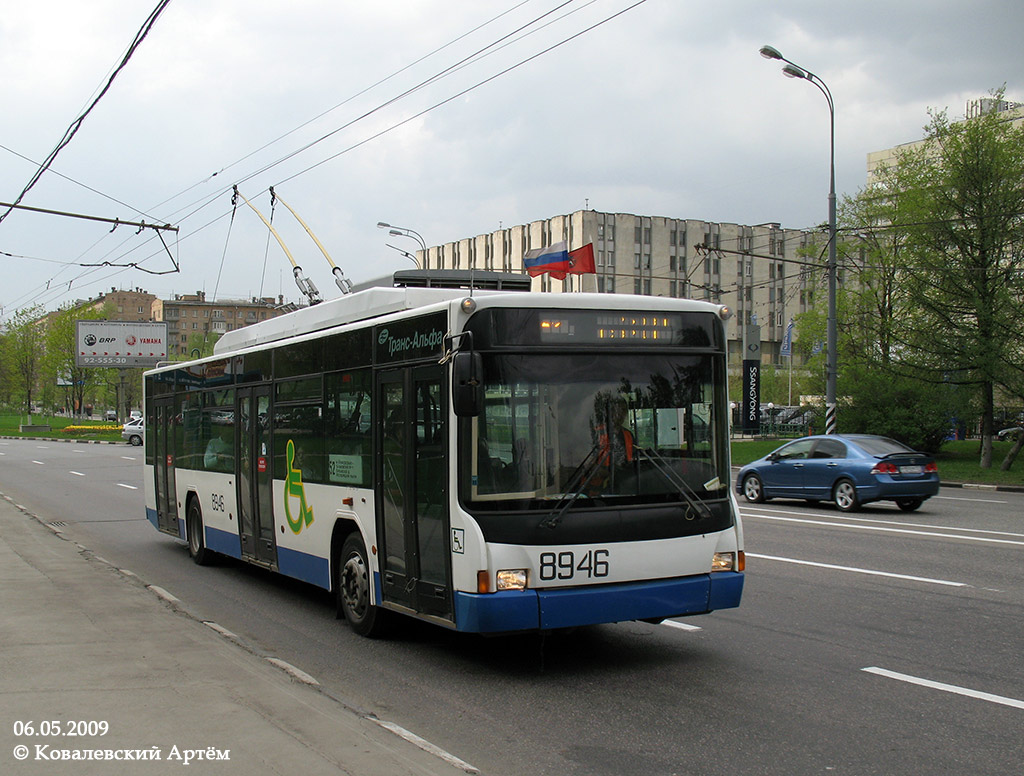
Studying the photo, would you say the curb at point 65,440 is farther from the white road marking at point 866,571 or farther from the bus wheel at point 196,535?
the white road marking at point 866,571

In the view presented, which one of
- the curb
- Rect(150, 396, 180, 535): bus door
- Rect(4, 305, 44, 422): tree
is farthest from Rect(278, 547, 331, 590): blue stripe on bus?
Rect(4, 305, 44, 422): tree

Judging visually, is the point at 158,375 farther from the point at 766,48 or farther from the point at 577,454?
the point at 766,48

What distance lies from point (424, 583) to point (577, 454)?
1.53m

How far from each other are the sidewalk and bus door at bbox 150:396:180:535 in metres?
5.45

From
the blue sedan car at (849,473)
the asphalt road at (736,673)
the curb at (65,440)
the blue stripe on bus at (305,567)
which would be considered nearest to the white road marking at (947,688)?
the asphalt road at (736,673)

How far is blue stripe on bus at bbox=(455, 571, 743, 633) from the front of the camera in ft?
22.0

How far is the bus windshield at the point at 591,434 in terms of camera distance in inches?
273

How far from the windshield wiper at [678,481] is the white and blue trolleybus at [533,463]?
16 millimetres

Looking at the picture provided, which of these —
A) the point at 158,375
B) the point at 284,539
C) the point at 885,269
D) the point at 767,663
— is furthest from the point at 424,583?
the point at 885,269

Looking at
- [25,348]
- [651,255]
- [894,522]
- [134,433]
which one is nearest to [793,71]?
[894,522]

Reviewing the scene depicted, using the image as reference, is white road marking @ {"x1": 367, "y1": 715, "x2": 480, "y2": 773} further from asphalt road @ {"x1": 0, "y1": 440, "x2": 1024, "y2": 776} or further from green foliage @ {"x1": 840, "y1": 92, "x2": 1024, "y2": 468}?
green foliage @ {"x1": 840, "y1": 92, "x2": 1024, "y2": 468}

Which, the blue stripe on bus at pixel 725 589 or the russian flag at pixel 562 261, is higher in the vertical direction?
the russian flag at pixel 562 261

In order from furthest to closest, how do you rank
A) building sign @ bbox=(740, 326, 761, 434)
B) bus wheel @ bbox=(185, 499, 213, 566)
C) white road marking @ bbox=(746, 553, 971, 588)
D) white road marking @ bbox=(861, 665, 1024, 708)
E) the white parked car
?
the white parked car
building sign @ bbox=(740, 326, 761, 434)
bus wheel @ bbox=(185, 499, 213, 566)
white road marking @ bbox=(746, 553, 971, 588)
white road marking @ bbox=(861, 665, 1024, 708)

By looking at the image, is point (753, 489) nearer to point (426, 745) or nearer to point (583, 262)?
point (583, 262)
